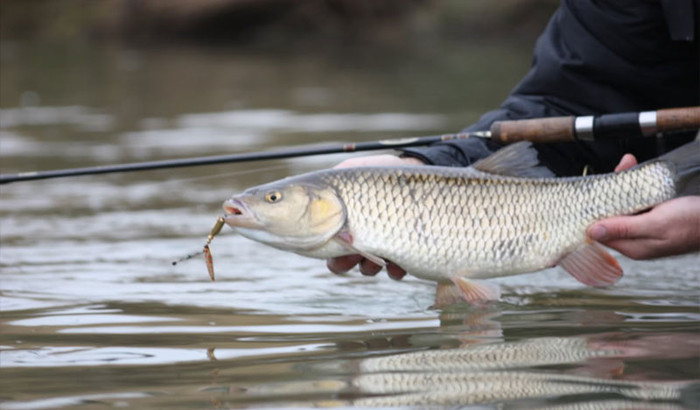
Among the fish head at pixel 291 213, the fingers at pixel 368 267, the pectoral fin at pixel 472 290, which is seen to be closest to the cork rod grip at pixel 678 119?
the pectoral fin at pixel 472 290

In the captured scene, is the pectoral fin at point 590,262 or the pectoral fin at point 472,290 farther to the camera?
the pectoral fin at point 590,262

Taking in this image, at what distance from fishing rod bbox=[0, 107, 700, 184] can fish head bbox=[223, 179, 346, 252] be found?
682 millimetres

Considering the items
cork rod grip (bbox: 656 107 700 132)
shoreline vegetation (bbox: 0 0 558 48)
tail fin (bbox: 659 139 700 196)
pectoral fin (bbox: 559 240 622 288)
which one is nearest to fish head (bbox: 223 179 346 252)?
Result: pectoral fin (bbox: 559 240 622 288)

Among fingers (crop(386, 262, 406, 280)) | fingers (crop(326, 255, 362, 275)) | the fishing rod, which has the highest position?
the fishing rod

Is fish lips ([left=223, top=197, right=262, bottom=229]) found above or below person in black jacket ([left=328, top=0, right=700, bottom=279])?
below

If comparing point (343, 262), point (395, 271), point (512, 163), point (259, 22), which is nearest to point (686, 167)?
point (512, 163)

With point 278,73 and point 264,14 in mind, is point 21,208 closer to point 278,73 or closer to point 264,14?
point 278,73

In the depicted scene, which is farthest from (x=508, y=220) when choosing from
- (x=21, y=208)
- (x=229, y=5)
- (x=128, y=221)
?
(x=229, y=5)

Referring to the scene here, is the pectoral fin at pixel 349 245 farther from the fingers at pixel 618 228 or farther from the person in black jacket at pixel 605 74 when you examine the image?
the person in black jacket at pixel 605 74

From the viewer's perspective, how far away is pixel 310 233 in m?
3.38

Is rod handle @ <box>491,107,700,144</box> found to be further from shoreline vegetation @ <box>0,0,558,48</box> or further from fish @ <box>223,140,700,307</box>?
shoreline vegetation @ <box>0,0,558,48</box>

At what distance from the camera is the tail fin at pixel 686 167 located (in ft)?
11.5

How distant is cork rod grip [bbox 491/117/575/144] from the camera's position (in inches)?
158

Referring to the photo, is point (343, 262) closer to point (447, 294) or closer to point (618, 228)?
point (447, 294)
